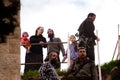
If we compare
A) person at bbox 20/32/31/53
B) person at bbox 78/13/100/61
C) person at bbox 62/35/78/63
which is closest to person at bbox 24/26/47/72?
person at bbox 20/32/31/53

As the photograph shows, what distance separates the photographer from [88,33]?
11945 mm

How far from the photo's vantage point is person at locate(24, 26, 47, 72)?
12125 millimetres

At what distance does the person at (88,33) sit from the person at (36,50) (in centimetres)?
105

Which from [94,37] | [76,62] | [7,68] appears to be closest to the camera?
[7,68]

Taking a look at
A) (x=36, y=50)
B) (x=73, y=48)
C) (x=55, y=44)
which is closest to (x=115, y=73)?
(x=73, y=48)

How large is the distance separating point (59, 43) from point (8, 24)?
26.7 ft

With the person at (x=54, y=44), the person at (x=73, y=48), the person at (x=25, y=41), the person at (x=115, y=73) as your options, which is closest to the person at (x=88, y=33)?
the person at (x=73, y=48)

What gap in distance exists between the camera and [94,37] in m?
11.8

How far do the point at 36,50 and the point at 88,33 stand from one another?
1459 mm

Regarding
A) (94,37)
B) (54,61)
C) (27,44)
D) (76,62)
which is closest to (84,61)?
(76,62)

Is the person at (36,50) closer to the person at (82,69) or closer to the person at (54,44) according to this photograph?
the person at (54,44)

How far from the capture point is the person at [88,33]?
11.7m

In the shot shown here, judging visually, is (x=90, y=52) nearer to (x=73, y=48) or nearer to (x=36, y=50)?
(x=73, y=48)

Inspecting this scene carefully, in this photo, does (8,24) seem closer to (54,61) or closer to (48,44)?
(54,61)
